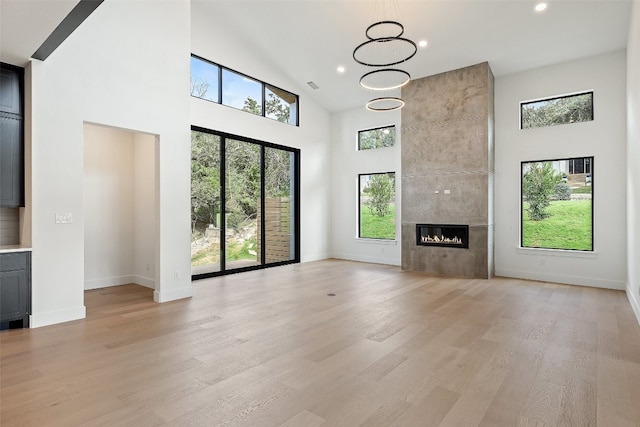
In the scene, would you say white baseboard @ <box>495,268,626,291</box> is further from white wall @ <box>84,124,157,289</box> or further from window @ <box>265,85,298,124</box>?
white wall @ <box>84,124,157,289</box>

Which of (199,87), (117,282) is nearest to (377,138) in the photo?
(199,87)

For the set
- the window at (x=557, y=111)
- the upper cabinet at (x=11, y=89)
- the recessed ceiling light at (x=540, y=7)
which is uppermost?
the recessed ceiling light at (x=540, y=7)

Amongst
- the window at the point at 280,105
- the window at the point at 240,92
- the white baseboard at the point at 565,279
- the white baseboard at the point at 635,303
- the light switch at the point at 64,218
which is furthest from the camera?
the window at the point at 280,105

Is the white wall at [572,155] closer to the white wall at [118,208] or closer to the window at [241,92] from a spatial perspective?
the window at [241,92]

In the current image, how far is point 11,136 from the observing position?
161 inches

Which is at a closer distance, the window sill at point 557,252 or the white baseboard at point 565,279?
the white baseboard at point 565,279

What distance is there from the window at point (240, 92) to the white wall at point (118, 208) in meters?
1.62

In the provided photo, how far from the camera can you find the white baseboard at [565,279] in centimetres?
618

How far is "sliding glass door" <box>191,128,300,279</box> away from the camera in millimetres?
6914

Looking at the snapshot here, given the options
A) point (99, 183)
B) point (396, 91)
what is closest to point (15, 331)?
point (99, 183)

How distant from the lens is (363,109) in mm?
9414

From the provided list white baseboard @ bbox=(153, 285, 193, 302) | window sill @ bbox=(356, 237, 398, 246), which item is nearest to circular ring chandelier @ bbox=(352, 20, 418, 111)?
window sill @ bbox=(356, 237, 398, 246)

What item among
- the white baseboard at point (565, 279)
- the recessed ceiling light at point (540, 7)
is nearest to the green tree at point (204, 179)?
the recessed ceiling light at point (540, 7)

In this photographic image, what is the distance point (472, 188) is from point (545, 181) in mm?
1397
